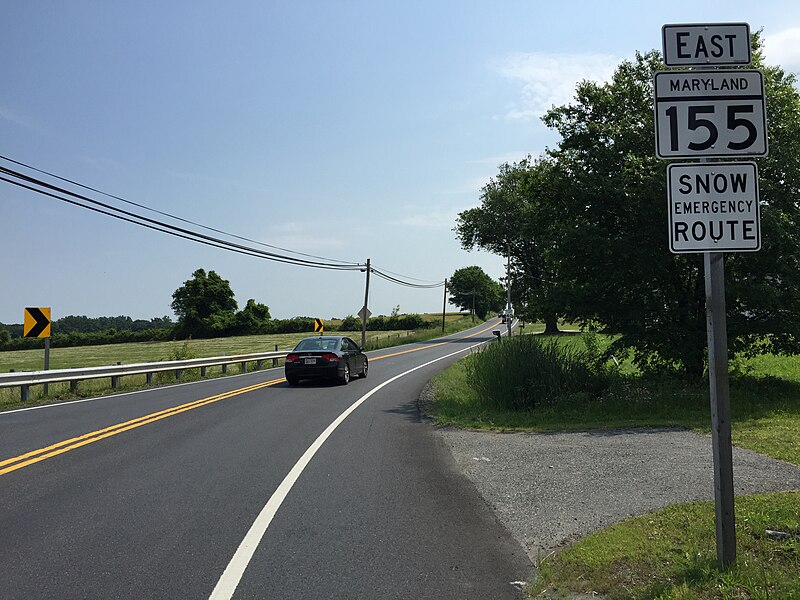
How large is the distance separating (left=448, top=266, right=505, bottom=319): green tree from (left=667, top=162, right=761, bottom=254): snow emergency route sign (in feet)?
511

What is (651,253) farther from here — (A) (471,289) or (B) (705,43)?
(A) (471,289)

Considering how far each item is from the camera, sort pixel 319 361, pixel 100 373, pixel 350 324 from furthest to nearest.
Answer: pixel 350 324 < pixel 319 361 < pixel 100 373

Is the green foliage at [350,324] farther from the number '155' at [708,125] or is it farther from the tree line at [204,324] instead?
the number '155' at [708,125]

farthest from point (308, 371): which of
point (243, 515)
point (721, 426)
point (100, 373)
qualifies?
point (721, 426)

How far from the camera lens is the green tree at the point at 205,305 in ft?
336

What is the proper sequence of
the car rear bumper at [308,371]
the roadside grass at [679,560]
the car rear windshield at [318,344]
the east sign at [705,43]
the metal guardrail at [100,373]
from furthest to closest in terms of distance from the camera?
the car rear windshield at [318,344] → the car rear bumper at [308,371] → the metal guardrail at [100,373] → the east sign at [705,43] → the roadside grass at [679,560]

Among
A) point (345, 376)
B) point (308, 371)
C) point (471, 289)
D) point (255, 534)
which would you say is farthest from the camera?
point (471, 289)

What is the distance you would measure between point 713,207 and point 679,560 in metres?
2.45

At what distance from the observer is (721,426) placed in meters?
4.28

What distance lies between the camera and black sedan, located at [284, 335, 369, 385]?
19875 mm

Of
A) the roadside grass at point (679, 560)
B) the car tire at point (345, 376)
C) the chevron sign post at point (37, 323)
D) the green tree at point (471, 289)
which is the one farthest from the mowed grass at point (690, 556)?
the green tree at point (471, 289)

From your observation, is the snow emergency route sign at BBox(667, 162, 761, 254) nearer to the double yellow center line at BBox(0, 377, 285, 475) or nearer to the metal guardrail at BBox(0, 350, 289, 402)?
the double yellow center line at BBox(0, 377, 285, 475)

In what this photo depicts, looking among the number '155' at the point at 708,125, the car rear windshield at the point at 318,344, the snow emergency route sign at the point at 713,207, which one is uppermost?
the number '155' at the point at 708,125

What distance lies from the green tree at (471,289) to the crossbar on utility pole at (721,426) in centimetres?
15592
